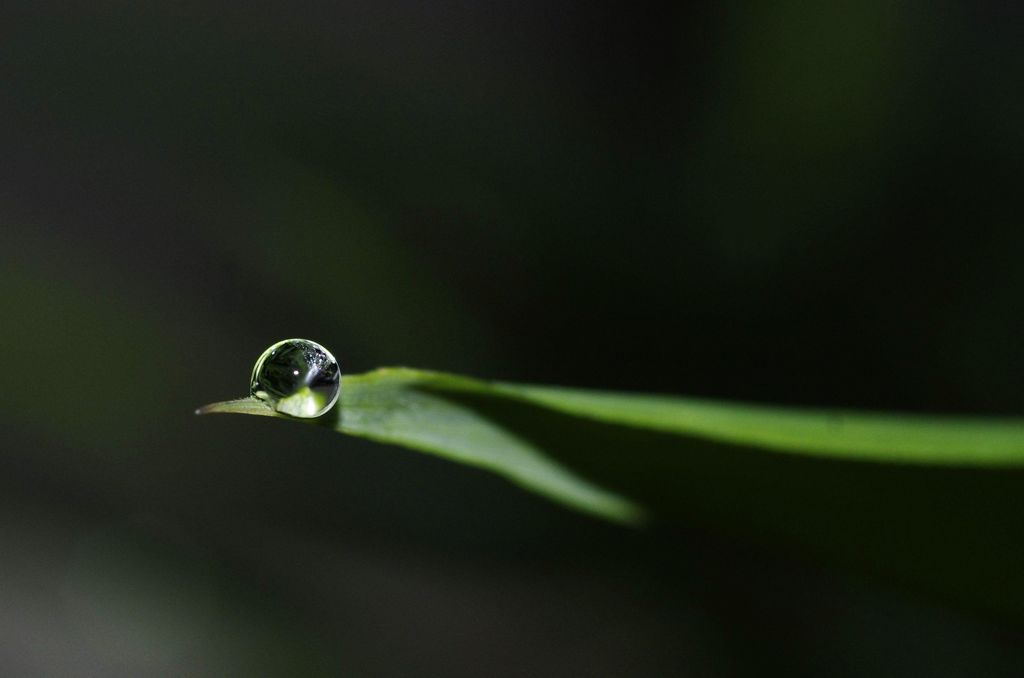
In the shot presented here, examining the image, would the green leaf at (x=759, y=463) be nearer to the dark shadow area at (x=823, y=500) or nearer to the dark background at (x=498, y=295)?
the dark shadow area at (x=823, y=500)

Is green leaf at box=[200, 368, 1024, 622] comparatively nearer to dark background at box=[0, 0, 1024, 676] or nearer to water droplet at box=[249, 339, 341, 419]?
water droplet at box=[249, 339, 341, 419]

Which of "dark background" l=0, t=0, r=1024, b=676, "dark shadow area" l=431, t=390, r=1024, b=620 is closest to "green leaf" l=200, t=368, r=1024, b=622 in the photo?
"dark shadow area" l=431, t=390, r=1024, b=620

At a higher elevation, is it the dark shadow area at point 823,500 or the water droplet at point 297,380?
the water droplet at point 297,380

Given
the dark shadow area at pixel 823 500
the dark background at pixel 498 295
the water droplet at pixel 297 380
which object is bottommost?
the dark shadow area at pixel 823 500

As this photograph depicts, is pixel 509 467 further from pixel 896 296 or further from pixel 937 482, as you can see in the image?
pixel 896 296

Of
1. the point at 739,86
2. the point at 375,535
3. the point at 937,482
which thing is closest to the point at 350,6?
the point at 739,86

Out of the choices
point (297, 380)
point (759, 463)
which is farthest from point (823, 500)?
point (297, 380)

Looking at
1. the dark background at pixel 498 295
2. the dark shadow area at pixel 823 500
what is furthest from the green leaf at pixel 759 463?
the dark background at pixel 498 295

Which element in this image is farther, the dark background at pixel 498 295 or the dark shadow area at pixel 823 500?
the dark background at pixel 498 295
